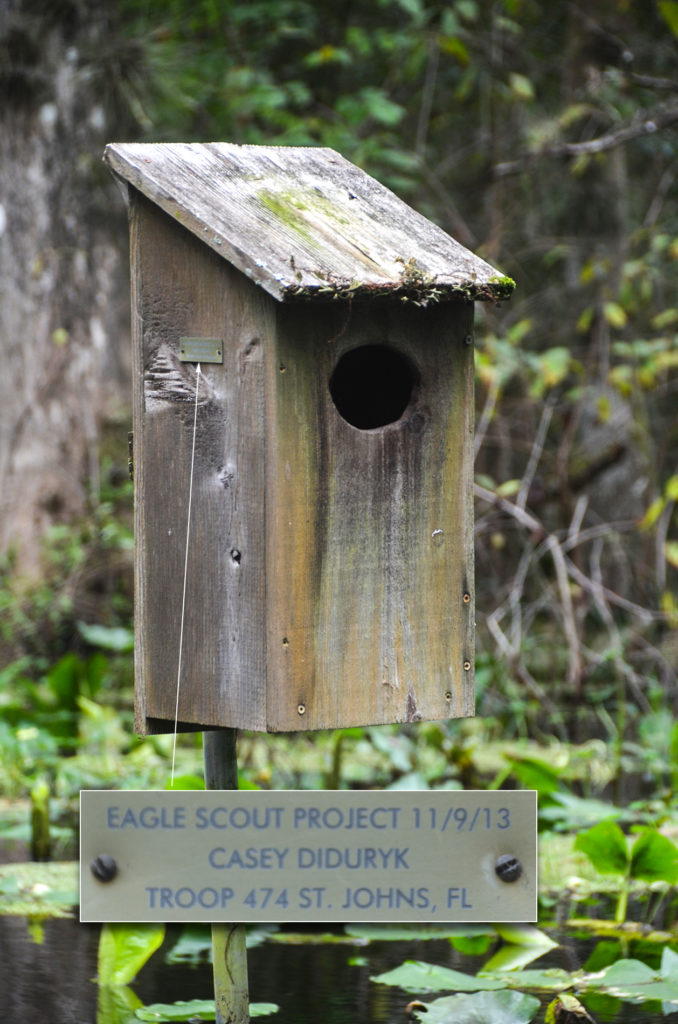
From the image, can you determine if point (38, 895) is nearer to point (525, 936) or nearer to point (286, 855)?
point (525, 936)

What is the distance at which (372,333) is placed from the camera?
237 cm

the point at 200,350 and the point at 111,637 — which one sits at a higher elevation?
the point at 200,350

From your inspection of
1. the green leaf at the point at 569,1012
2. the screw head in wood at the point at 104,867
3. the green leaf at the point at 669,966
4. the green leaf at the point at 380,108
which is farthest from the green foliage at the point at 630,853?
the green leaf at the point at 380,108

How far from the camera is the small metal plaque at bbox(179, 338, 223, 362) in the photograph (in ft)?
7.81

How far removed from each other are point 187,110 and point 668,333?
3229 millimetres

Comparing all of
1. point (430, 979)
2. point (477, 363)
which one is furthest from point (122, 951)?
point (477, 363)

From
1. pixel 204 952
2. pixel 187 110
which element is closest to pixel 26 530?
pixel 187 110

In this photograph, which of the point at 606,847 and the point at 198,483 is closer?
the point at 198,483

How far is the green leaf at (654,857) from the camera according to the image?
3.24m

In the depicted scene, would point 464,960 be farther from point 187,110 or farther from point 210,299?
point 187,110

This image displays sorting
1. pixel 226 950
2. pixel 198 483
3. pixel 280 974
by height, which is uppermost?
pixel 198 483

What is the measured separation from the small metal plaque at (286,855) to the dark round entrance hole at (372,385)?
778mm

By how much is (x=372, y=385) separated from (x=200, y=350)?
450 millimetres

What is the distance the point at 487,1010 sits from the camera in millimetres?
2730
